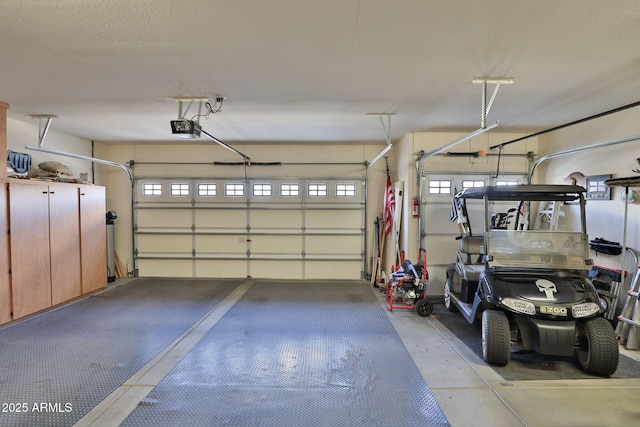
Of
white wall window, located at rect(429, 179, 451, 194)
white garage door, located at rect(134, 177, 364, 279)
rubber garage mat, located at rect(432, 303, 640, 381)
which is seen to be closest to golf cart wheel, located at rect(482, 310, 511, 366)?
rubber garage mat, located at rect(432, 303, 640, 381)

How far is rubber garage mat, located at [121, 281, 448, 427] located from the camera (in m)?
2.45

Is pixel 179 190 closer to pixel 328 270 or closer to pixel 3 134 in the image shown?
pixel 3 134

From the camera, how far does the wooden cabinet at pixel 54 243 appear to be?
4.55 metres

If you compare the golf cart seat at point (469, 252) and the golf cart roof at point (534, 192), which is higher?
the golf cart roof at point (534, 192)

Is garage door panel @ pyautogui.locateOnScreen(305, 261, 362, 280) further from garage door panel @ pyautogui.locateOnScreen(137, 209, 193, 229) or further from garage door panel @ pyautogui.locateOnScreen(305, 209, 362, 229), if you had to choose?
garage door panel @ pyautogui.locateOnScreen(137, 209, 193, 229)

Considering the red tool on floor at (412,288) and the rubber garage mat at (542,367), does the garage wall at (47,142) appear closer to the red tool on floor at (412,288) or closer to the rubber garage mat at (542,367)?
the red tool on floor at (412,288)

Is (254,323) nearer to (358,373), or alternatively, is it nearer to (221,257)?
(358,373)

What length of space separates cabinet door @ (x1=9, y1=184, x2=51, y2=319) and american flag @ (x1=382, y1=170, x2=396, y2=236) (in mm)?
6242

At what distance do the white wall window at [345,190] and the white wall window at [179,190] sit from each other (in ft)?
12.0

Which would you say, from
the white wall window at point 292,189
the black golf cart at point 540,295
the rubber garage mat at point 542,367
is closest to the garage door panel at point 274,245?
the white wall window at point 292,189

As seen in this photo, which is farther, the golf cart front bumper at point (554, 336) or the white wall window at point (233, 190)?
the white wall window at point (233, 190)

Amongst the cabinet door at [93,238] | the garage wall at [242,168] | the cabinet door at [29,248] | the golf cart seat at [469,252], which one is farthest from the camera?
the garage wall at [242,168]

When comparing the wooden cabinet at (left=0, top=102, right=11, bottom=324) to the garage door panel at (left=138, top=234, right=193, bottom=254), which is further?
the garage door panel at (left=138, top=234, right=193, bottom=254)

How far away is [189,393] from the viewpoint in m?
2.74
